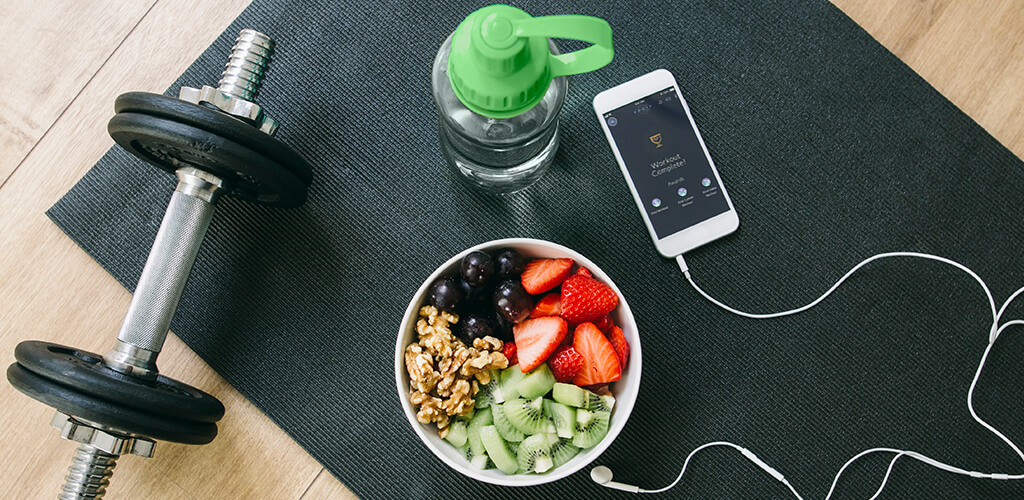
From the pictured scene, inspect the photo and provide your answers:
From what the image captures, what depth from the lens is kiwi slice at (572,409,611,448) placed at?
2.11ft

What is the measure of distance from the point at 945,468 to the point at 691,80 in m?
0.57

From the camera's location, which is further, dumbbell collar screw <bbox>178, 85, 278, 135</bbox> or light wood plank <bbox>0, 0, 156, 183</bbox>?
light wood plank <bbox>0, 0, 156, 183</bbox>

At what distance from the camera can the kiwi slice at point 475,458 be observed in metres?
0.66

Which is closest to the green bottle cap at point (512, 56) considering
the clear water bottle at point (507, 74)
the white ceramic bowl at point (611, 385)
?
the clear water bottle at point (507, 74)

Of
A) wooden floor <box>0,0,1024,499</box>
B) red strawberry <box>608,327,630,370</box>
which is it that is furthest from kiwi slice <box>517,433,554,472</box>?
wooden floor <box>0,0,1024,499</box>

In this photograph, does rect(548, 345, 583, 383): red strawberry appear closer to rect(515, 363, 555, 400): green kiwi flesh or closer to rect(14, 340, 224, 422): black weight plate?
rect(515, 363, 555, 400): green kiwi flesh

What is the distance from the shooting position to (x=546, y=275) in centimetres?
66

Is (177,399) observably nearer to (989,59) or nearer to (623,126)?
(623,126)

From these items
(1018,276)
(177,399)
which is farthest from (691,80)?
(177,399)

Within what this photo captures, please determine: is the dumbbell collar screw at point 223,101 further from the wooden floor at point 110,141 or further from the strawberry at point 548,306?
the strawberry at point 548,306

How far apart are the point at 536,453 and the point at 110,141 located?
2.14ft

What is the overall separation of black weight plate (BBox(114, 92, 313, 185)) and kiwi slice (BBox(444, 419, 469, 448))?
1.12 ft

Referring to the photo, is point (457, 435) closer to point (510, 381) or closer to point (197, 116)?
point (510, 381)

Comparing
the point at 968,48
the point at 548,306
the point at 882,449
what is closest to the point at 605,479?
the point at 548,306
